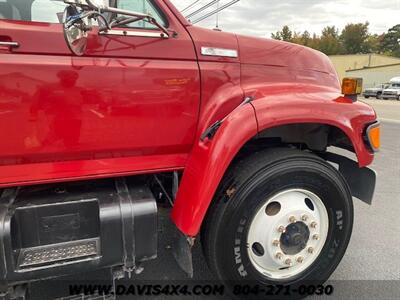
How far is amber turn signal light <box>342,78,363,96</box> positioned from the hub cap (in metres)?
0.84

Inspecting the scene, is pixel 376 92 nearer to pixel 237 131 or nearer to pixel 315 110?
pixel 315 110

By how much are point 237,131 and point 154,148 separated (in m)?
0.53

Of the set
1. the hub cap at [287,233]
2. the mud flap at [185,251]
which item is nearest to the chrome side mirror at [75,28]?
the mud flap at [185,251]

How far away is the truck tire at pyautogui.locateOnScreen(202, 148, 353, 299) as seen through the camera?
2.10 metres

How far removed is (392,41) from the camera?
8419cm

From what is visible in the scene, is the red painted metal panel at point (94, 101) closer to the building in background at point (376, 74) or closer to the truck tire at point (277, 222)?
the truck tire at point (277, 222)

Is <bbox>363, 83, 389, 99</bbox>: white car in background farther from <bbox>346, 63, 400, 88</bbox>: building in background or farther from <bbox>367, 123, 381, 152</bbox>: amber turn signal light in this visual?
<bbox>367, 123, 381, 152</bbox>: amber turn signal light

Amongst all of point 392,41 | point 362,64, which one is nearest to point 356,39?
point 392,41

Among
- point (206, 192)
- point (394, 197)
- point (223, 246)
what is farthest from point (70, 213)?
point (394, 197)

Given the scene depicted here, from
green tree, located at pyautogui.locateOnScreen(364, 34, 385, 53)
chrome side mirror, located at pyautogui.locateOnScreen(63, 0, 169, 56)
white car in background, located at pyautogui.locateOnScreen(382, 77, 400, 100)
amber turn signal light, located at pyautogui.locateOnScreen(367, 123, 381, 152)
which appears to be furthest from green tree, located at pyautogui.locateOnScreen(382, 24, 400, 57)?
chrome side mirror, located at pyautogui.locateOnScreen(63, 0, 169, 56)

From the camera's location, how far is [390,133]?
31.9 feet

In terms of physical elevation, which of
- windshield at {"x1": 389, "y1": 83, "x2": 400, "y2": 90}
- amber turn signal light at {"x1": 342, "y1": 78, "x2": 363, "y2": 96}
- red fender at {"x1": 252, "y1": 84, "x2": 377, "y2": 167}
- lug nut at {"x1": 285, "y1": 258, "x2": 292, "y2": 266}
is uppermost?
amber turn signal light at {"x1": 342, "y1": 78, "x2": 363, "y2": 96}

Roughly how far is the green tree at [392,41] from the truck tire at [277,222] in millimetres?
94343

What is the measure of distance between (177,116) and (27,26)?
0.93 m
